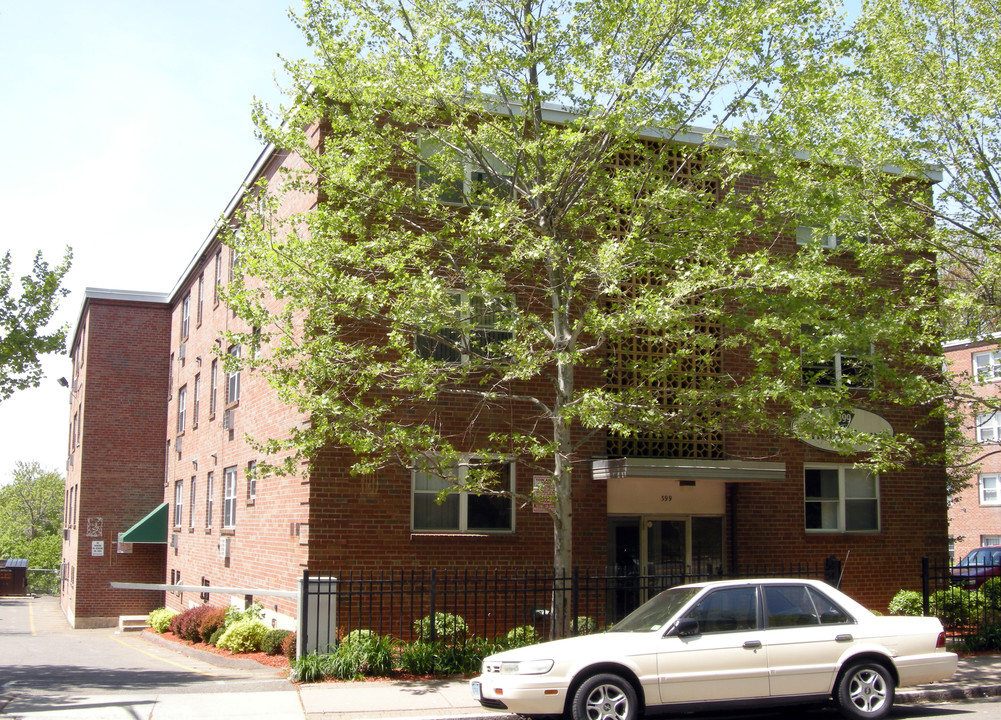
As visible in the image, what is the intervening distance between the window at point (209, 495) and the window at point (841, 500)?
46.9 ft

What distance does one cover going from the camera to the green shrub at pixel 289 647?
46.3 feet

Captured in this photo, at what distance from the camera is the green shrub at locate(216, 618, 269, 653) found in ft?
54.5

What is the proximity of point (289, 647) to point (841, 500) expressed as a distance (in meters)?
11.0

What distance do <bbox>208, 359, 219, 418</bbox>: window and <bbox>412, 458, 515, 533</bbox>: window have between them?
1062 cm

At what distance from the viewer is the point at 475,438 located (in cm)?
1664

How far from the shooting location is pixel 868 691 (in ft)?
33.5

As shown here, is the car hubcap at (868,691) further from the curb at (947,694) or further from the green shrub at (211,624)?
the green shrub at (211,624)

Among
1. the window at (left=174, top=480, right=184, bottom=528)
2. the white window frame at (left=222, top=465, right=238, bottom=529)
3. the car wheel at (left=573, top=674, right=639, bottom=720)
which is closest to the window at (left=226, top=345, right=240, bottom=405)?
the white window frame at (left=222, top=465, right=238, bottom=529)

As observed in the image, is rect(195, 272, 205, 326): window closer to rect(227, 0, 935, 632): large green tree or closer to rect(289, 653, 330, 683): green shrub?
rect(227, 0, 935, 632): large green tree

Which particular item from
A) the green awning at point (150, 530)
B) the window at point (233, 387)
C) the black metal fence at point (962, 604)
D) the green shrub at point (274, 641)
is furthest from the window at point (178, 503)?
the black metal fence at point (962, 604)

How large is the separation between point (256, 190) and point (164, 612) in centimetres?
1162

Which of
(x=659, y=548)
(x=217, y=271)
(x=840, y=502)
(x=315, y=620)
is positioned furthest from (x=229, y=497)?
(x=840, y=502)

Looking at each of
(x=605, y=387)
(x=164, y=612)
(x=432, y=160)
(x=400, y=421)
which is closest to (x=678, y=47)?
(x=432, y=160)

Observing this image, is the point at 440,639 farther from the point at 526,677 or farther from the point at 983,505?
the point at 983,505
